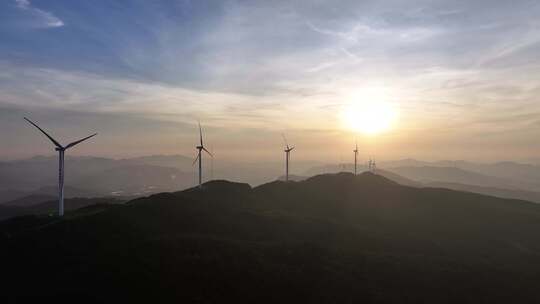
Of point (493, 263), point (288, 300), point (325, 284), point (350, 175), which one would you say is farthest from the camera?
point (350, 175)

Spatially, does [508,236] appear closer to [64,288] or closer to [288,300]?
[288,300]

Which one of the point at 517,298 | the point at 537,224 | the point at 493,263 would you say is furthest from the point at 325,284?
the point at 537,224

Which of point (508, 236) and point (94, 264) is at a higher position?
point (94, 264)

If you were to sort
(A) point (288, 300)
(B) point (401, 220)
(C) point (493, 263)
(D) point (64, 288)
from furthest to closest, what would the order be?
1. (B) point (401, 220)
2. (C) point (493, 263)
3. (A) point (288, 300)
4. (D) point (64, 288)

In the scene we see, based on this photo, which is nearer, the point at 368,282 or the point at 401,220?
the point at 368,282

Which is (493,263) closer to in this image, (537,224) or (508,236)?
(508,236)

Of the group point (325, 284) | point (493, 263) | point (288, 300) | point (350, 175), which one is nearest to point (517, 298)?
point (493, 263)
